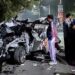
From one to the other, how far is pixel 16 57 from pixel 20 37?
3.14 ft

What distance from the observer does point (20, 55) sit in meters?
14.3

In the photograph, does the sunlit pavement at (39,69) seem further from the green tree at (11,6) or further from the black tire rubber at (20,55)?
the green tree at (11,6)

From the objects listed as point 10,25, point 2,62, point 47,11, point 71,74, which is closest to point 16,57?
point 2,62

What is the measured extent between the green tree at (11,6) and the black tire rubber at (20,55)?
163 inches

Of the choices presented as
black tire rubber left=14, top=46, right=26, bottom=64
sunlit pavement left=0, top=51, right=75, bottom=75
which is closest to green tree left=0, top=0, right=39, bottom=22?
black tire rubber left=14, top=46, right=26, bottom=64

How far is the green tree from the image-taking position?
18.2 m

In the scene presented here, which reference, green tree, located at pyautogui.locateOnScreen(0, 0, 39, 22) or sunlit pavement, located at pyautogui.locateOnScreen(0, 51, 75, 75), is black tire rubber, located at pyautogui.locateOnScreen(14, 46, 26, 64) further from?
green tree, located at pyautogui.locateOnScreen(0, 0, 39, 22)

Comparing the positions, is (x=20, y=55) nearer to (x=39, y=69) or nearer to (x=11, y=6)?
(x=39, y=69)

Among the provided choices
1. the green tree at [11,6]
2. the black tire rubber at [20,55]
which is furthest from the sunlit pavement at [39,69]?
the green tree at [11,6]

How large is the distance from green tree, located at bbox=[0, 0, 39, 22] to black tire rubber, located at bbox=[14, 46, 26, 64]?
4129mm

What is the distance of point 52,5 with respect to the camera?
3569 centimetres

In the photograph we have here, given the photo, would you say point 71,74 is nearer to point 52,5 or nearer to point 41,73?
point 41,73

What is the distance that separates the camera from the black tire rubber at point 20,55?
14.2m

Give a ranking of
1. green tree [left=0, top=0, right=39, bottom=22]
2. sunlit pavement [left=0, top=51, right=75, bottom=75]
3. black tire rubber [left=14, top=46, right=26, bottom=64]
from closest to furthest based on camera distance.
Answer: sunlit pavement [left=0, top=51, right=75, bottom=75] < black tire rubber [left=14, top=46, right=26, bottom=64] < green tree [left=0, top=0, right=39, bottom=22]
